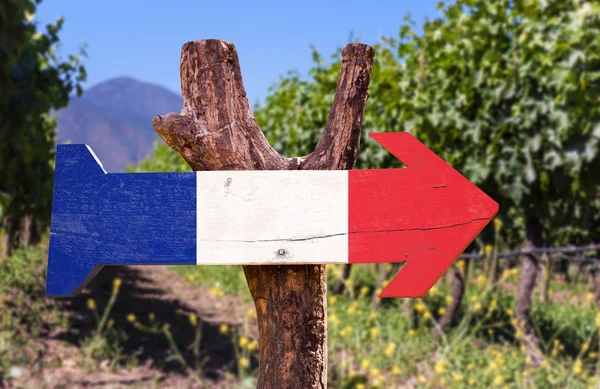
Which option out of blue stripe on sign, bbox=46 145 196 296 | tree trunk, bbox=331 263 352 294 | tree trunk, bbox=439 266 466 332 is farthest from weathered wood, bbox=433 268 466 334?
blue stripe on sign, bbox=46 145 196 296

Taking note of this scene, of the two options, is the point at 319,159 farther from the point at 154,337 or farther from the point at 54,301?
the point at 54,301

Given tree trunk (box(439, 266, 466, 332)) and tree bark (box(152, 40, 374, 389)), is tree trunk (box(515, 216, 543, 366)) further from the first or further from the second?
tree bark (box(152, 40, 374, 389))

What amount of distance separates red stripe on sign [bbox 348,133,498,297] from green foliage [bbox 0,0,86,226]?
442cm

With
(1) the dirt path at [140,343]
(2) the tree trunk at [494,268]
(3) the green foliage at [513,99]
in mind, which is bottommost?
(1) the dirt path at [140,343]

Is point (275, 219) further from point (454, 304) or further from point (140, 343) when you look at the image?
point (454, 304)

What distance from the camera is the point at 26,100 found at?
18.7ft

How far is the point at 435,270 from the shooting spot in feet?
4.23

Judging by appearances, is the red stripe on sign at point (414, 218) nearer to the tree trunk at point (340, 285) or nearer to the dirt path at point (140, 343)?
the dirt path at point (140, 343)

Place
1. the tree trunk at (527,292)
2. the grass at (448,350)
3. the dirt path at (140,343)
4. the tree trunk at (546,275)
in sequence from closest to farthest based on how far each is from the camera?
1. the grass at (448,350)
2. the dirt path at (140,343)
3. the tree trunk at (527,292)
4. the tree trunk at (546,275)

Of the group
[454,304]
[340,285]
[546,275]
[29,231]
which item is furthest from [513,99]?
[29,231]

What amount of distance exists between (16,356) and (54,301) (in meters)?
1.85

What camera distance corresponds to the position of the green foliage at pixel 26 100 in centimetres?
505

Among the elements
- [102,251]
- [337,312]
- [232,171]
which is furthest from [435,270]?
[337,312]

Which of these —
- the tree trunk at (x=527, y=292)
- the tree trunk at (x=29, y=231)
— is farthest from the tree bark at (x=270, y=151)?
the tree trunk at (x=29, y=231)
